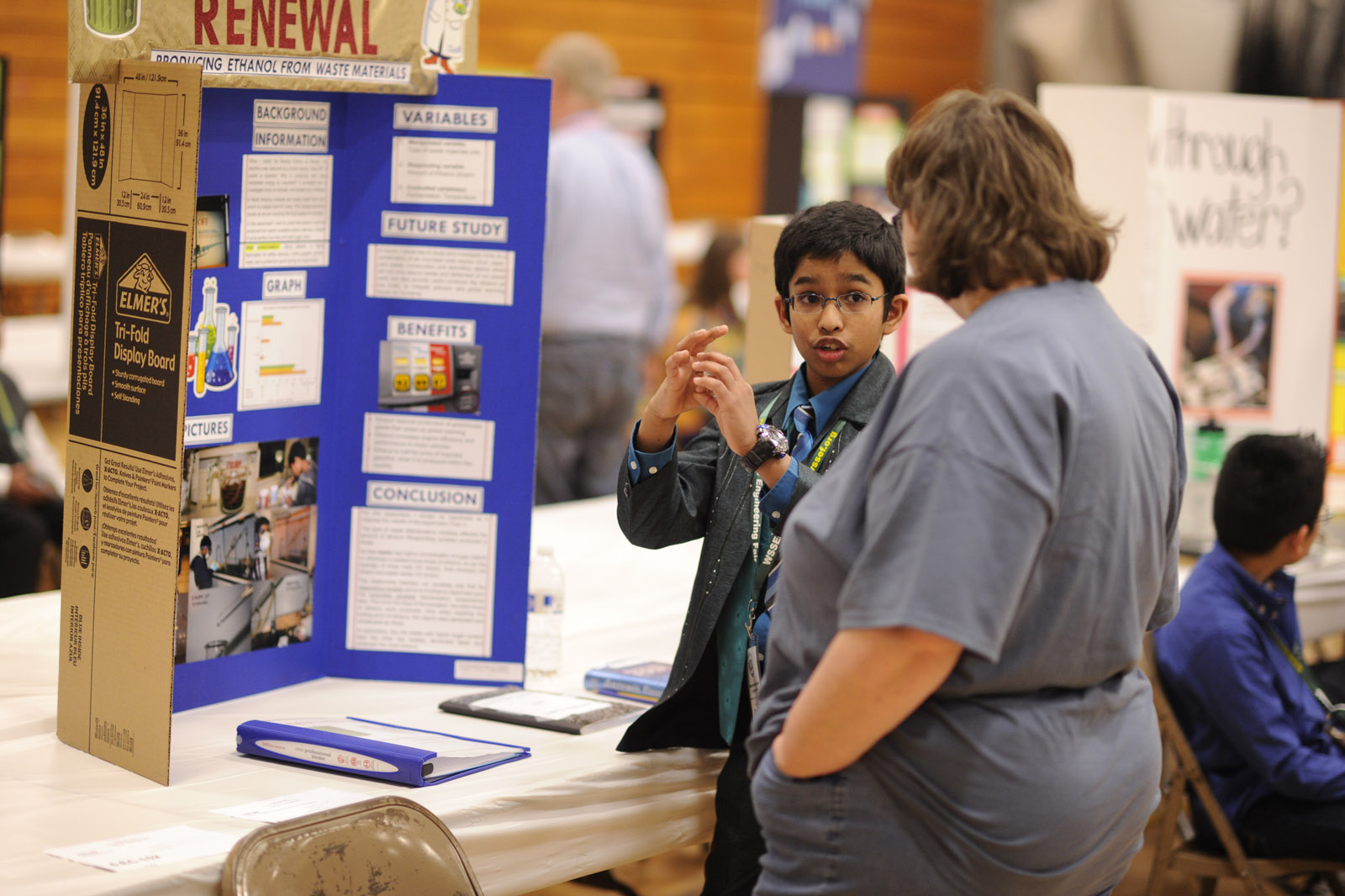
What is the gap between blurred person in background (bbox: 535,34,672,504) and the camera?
5.26 m

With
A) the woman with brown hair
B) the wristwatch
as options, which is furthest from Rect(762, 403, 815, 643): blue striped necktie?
the woman with brown hair

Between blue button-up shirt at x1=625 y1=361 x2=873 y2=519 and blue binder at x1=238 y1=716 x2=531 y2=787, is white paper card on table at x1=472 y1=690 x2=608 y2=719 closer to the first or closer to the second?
blue binder at x1=238 y1=716 x2=531 y2=787

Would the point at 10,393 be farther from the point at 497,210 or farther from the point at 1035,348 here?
the point at 1035,348

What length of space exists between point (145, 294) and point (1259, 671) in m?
→ 2.05

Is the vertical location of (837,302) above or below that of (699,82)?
below

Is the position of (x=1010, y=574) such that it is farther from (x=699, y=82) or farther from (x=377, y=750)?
(x=699, y=82)


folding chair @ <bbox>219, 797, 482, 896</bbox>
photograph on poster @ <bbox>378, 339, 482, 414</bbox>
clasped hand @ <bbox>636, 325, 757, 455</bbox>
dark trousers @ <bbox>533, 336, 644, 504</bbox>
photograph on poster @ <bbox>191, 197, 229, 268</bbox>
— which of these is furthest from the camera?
dark trousers @ <bbox>533, 336, 644, 504</bbox>

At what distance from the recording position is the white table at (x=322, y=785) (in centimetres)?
170

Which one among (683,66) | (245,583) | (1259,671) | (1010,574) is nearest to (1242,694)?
(1259,671)

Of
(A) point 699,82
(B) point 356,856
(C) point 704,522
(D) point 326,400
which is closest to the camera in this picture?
(B) point 356,856

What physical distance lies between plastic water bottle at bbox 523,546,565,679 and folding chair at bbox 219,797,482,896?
830 millimetres

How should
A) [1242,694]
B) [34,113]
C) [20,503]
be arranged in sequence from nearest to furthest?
[1242,694] < [20,503] < [34,113]

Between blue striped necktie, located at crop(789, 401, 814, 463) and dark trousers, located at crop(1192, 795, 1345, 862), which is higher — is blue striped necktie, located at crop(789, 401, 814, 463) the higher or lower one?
the higher one

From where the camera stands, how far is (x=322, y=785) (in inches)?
75.5
